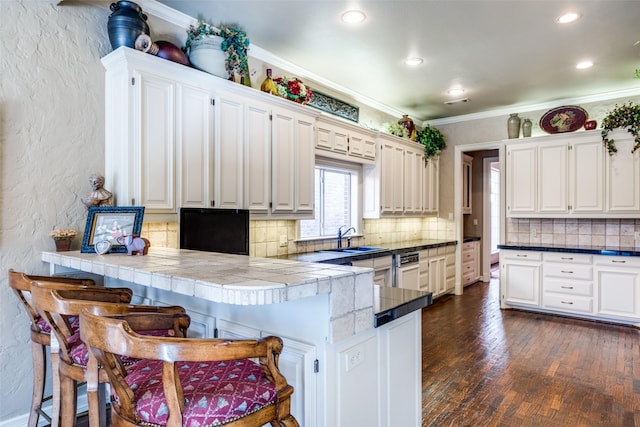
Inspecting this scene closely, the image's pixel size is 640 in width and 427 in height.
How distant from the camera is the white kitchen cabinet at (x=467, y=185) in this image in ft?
24.0

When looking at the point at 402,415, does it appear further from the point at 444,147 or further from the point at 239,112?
the point at 444,147

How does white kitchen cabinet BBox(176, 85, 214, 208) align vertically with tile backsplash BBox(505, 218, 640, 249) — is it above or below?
above

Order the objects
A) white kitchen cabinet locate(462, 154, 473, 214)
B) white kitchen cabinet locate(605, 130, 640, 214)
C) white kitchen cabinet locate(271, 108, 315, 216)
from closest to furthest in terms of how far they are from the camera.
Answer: white kitchen cabinet locate(271, 108, 315, 216), white kitchen cabinet locate(605, 130, 640, 214), white kitchen cabinet locate(462, 154, 473, 214)

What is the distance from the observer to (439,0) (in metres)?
2.88

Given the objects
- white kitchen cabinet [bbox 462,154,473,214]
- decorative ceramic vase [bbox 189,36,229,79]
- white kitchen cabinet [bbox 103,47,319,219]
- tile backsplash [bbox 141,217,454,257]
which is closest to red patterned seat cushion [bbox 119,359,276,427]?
white kitchen cabinet [bbox 103,47,319,219]

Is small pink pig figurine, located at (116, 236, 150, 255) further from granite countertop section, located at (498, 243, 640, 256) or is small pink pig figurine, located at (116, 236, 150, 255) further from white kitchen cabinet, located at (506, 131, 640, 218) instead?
white kitchen cabinet, located at (506, 131, 640, 218)

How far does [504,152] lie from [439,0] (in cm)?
343

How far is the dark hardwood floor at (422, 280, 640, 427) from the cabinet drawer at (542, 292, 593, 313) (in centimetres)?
15

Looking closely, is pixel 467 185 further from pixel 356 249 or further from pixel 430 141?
pixel 356 249

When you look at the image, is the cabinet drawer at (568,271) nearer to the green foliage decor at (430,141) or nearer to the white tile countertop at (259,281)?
the green foliage decor at (430,141)

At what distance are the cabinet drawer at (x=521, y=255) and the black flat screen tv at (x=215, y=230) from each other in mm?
3940

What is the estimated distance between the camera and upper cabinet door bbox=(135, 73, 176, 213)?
2494mm

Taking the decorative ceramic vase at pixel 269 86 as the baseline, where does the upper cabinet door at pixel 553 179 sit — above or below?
below

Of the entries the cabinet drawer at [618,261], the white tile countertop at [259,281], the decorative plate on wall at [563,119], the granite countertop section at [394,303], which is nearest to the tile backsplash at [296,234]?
the white tile countertop at [259,281]
